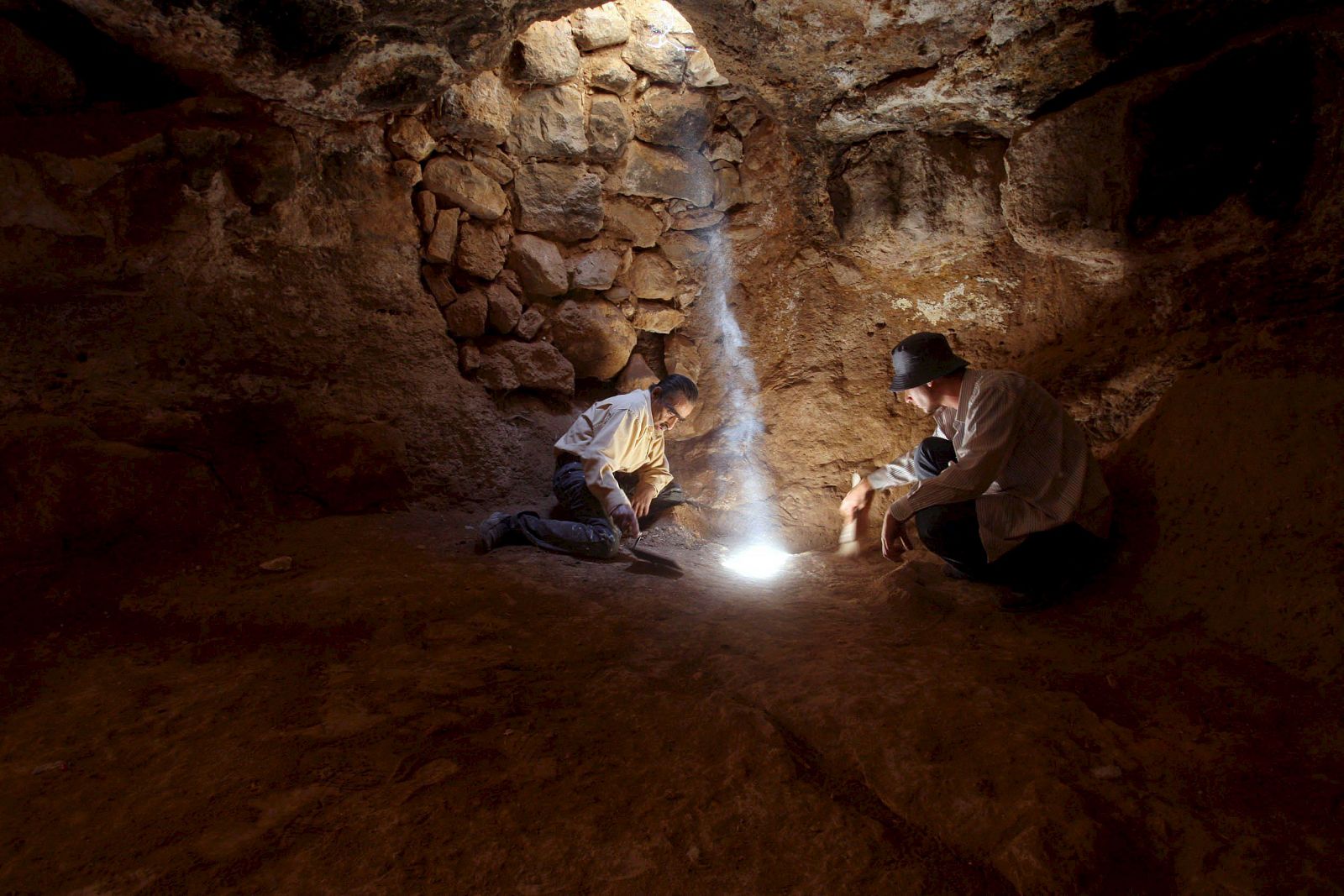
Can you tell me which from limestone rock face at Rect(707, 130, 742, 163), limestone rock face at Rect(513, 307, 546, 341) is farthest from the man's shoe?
limestone rock face at Rect(707, 130, 742, 163)

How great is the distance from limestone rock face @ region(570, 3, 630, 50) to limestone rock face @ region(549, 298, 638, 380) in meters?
1.53

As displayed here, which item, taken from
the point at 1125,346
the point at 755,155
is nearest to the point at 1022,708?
the point at 1125,346

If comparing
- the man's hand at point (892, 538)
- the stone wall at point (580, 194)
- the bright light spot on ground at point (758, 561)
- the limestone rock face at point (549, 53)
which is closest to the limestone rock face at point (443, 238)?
the stone wall at point (580, 194)

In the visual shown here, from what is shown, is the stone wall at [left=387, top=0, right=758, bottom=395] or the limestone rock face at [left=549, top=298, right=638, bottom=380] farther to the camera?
the limestone rock face at [left=549, top=298, right=638, bottom=380]

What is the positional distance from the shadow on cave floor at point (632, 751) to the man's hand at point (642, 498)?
A: 4.39 ft

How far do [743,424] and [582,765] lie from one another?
3056mm

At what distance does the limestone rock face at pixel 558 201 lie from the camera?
13.5ft

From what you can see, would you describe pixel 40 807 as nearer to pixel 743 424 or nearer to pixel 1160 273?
pixel 743 424

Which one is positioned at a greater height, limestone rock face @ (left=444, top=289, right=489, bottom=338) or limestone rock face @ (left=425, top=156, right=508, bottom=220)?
limestone rock face @ (left=425, top=156, right=508, bottom=220)

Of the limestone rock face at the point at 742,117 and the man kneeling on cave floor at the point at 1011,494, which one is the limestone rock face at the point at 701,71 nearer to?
the limestone rock face at the point at 742,117

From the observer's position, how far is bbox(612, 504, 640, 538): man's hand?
3.28m

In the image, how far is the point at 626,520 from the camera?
130 inches

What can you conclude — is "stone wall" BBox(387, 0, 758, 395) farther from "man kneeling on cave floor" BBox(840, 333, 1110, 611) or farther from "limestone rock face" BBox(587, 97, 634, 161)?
Result: "man kneeling on cave floor" BBox(840, 333, 1110, 611)

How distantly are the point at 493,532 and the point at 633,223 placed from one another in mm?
2390
